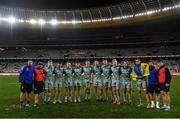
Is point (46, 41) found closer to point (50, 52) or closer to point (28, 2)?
point (50, 52)

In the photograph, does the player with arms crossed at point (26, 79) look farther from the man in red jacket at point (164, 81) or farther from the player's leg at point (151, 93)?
the man in red jacket at point (164, 81)

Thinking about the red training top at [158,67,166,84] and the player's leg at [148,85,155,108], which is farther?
the player's leg at [148,85,155,108]

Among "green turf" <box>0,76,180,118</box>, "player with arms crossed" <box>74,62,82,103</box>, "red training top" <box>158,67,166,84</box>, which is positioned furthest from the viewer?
"player with arms crossed" <box>74,62,82,103</box>

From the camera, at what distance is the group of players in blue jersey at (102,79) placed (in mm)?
16453

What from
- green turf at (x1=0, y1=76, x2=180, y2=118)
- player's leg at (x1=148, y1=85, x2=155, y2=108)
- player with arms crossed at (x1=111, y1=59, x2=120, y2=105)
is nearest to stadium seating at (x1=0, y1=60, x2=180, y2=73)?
player with arms crossed at (x1=111, y1=59, x2=120, y2=105)

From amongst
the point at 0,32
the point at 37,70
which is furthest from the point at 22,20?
the point at 37,70

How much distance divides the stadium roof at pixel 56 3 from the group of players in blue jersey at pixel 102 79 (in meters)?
43.7

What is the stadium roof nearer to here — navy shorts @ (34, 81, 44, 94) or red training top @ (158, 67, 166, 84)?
navy shorts @ (34, 81, 44, 94)

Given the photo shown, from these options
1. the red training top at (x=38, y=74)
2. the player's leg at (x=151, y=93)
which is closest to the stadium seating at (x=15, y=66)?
the player's leg at (x=151, y=93)

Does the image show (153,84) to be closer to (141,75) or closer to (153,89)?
(153,89)

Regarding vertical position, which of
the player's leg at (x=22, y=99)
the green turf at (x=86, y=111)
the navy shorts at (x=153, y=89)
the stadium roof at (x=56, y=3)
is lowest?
the green turf at (x=86, y=111)

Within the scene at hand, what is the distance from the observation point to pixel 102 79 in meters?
19.1

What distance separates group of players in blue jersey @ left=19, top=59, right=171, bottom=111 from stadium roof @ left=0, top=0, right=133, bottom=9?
4374 cm

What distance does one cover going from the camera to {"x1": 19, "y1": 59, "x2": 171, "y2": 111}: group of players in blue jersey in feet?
54.0
